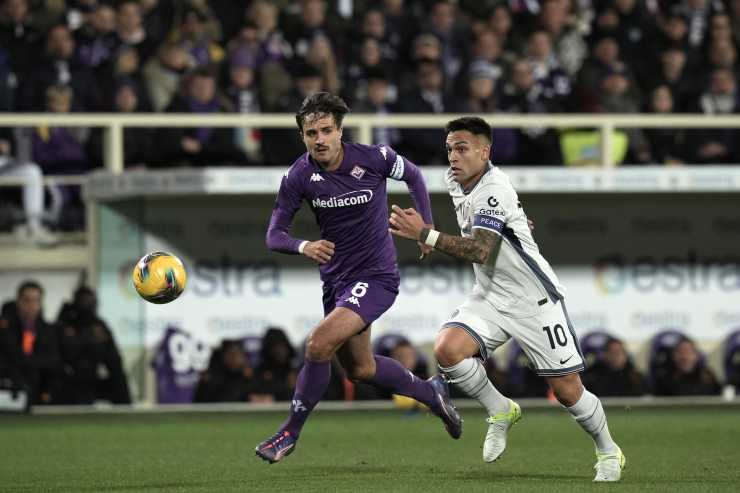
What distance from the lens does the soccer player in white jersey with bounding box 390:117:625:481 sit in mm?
8523

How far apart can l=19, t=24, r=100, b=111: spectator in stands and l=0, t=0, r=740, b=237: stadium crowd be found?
0.02 meters

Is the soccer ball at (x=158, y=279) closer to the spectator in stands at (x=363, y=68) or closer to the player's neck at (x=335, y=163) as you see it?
the player's neck at (x=335, y=163)

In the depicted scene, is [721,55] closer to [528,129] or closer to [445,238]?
[528,129]

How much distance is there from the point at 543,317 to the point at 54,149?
8871mm

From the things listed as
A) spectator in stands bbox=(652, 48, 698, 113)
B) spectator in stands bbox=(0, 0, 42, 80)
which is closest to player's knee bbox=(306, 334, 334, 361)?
spectator in stands bbox=(0, 0, 42, 80)

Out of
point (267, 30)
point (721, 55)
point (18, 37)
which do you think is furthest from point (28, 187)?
point (721, 55)

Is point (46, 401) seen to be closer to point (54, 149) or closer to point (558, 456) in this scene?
point (54, 149)

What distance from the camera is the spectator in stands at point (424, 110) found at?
55.4 feet

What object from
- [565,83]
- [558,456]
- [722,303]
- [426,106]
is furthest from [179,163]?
[558,456]

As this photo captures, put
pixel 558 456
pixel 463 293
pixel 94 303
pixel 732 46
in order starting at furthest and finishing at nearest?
pixel 732 46
pixel 463 293
pixel 94 303
pixel 558 456

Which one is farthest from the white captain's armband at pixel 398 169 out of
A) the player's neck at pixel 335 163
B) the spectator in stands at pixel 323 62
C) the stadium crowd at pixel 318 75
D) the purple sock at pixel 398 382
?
the spectator in stands at pixel 323 62

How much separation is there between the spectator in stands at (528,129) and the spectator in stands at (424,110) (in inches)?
30.7

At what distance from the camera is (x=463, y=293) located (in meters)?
17.6

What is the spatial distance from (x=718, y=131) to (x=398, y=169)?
9.22 meters
